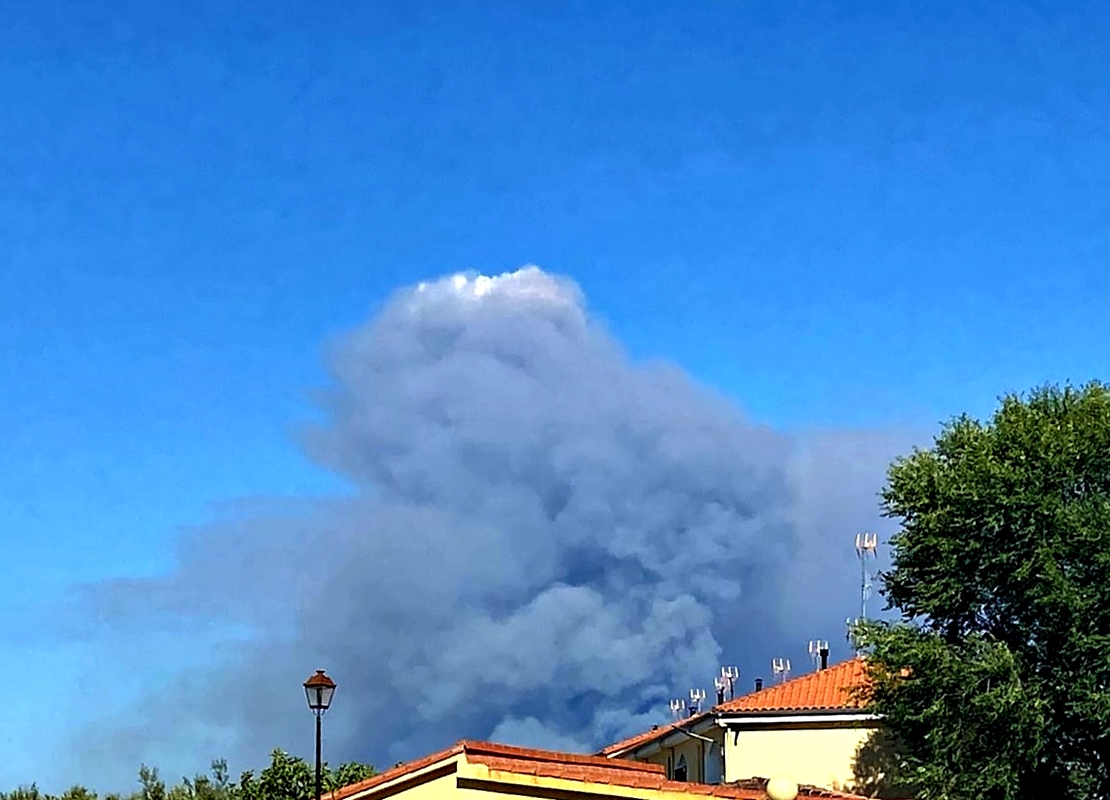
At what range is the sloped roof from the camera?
137ft

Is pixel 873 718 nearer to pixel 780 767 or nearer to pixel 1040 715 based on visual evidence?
pixel 780 767

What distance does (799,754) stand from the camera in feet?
137

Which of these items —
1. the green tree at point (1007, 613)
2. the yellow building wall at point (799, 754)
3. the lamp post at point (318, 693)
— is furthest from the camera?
the yellow building wall at point (799, 754)

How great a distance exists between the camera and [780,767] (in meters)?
41.9

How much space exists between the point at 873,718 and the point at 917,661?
4896mm

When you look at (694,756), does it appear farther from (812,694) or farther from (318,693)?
(318,693)

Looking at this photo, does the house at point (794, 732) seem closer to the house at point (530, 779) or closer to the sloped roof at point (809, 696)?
the sloped roof at point (809, 696)

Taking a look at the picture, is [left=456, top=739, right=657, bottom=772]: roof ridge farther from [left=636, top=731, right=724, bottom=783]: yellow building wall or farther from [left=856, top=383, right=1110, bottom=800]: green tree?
[left=636, top=731, right=724, bottom=783]: yellow building wall

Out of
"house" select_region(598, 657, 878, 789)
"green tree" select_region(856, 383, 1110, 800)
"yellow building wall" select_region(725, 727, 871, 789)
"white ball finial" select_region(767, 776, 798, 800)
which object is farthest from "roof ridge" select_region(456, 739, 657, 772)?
"yellow building wall" select_region(725, 727, 871, 789)

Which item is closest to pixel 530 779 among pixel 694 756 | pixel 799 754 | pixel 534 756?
pixel 534 756

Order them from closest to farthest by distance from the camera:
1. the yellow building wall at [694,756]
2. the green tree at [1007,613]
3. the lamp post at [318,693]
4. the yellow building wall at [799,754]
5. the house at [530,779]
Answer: the house at [530,779] < the lamp post at [318,693] < the green tree at [1007,613] < the yellow building wall at [799,754] < the yellow building wall at [694,756]

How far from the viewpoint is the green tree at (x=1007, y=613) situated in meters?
34.6

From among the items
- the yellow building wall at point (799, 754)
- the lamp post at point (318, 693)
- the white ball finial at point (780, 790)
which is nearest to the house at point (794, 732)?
the yellow building wall at point (799, 754)

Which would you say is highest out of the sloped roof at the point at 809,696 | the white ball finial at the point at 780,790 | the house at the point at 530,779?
the sloped roof at the point at 809,696
